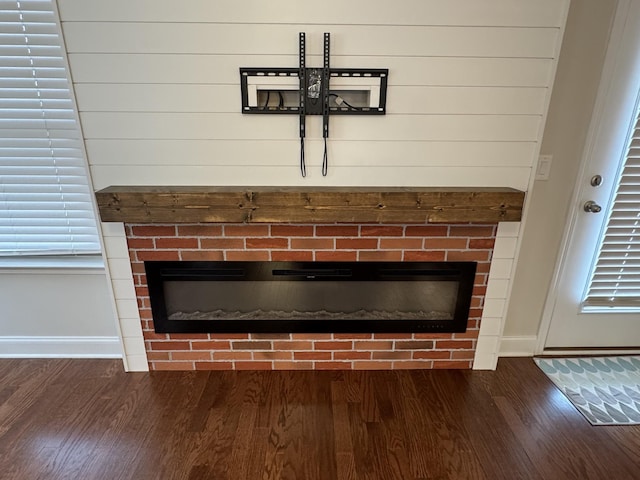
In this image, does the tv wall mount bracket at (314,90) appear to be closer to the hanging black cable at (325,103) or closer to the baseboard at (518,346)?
the hanging black cable at (325,103)

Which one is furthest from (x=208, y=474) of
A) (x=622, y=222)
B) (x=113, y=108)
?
(x=622, y=222)

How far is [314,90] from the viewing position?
1.63 meters

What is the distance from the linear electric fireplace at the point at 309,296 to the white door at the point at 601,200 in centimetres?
67

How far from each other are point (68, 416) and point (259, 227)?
1303mm

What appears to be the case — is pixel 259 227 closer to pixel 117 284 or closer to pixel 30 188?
pixel 117 284

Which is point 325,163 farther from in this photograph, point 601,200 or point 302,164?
point 601,200

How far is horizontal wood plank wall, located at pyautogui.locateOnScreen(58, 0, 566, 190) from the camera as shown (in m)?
1.55

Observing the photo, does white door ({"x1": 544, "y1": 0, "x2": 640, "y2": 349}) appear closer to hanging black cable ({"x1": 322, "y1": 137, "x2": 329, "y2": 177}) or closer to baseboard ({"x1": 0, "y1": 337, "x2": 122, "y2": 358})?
hanging black cable ({"x1": 322, "y1": 137, "x2": 329, "y2": 177})

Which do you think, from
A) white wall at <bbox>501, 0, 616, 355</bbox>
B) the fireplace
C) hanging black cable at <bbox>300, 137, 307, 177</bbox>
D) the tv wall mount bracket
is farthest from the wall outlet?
hanging black cable at <bbox>300, 137, 307, 177</bbox>

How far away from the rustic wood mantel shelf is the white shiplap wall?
0.36 ft

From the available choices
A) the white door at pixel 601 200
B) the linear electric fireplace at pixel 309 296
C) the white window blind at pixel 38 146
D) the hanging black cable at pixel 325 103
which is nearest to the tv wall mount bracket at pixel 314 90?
the hanging black cable at pixel 325 103

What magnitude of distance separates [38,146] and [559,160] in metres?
2.70

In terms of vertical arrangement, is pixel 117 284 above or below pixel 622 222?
below

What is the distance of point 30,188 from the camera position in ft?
6.42
